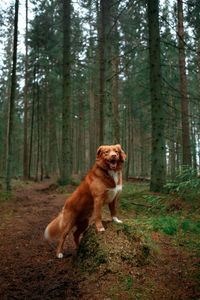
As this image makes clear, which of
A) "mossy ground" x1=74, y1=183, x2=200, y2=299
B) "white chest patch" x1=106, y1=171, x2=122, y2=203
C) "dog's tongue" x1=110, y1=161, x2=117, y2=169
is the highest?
"dog's tongue" x1=110, y1=161, x2=117, y2=169

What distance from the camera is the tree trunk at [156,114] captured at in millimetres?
8125

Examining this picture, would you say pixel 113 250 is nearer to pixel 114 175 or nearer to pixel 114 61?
pixel 114 175

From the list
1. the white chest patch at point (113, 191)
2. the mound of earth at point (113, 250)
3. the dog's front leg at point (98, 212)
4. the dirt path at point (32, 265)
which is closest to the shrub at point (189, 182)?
the white chest patch at point (113, 191)

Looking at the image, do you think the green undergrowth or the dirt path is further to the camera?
the green undergrowth

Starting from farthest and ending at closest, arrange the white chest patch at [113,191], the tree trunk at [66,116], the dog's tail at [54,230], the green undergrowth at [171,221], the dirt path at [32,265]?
the tree trunk at [66,116] < the dog's tail at [54,230] < the green undergrowth at [171,221] < the white chest patch at [113,191] < the dirt path at [32,265]

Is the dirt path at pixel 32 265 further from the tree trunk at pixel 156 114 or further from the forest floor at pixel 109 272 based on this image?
the tree trunk at pixel 156 114

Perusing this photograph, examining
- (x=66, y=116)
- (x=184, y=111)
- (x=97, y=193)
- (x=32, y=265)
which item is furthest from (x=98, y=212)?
(x=66, y=116)

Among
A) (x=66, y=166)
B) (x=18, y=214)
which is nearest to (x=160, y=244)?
(x=18, y=214)

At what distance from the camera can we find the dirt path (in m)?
2.70

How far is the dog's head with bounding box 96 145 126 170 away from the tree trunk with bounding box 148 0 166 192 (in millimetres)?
5114

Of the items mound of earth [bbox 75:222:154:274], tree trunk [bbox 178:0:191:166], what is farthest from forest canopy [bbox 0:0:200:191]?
mound of earth [bbox 75:222:154:274]

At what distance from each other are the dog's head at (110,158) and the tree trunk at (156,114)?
5114 millimetres

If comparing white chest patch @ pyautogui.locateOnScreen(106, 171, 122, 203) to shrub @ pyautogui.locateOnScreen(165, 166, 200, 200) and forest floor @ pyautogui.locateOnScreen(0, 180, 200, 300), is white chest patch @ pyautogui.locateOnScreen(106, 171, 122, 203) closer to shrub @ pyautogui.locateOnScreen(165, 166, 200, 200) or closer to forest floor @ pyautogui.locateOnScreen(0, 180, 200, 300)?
forest floor @ pyautogui.locateOnScreen(0, 180, 200, 300)

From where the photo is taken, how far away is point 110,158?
3.18 m
